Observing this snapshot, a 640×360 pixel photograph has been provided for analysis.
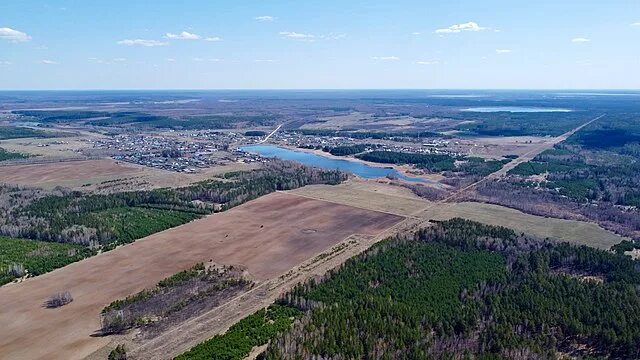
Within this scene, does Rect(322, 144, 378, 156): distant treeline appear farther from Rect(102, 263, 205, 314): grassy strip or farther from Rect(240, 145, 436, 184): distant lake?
Rect(102, 263, 205, 314): grassy strip

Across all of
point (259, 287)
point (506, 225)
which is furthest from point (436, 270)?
point (506, 225)

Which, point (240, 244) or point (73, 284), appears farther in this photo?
point (240, 244)

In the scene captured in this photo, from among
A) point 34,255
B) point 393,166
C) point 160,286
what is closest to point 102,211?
point 34,255

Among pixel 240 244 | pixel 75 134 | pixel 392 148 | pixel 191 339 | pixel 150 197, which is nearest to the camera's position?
pixel 191 339

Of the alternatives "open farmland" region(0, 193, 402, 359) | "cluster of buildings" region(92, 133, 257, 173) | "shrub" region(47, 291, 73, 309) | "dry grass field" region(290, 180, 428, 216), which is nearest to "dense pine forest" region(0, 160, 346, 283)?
"open farmland" region(0, 193, 402, 359)

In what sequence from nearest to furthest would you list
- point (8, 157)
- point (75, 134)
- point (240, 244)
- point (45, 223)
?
1. point (240, 244)
2. point (45, 223)
3. point (8, 157)
4. point (75, 134)

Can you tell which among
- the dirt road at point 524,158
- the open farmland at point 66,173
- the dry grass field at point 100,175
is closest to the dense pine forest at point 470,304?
the dirt road at point 524,158

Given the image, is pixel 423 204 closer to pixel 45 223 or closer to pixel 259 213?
pixel 259 213
